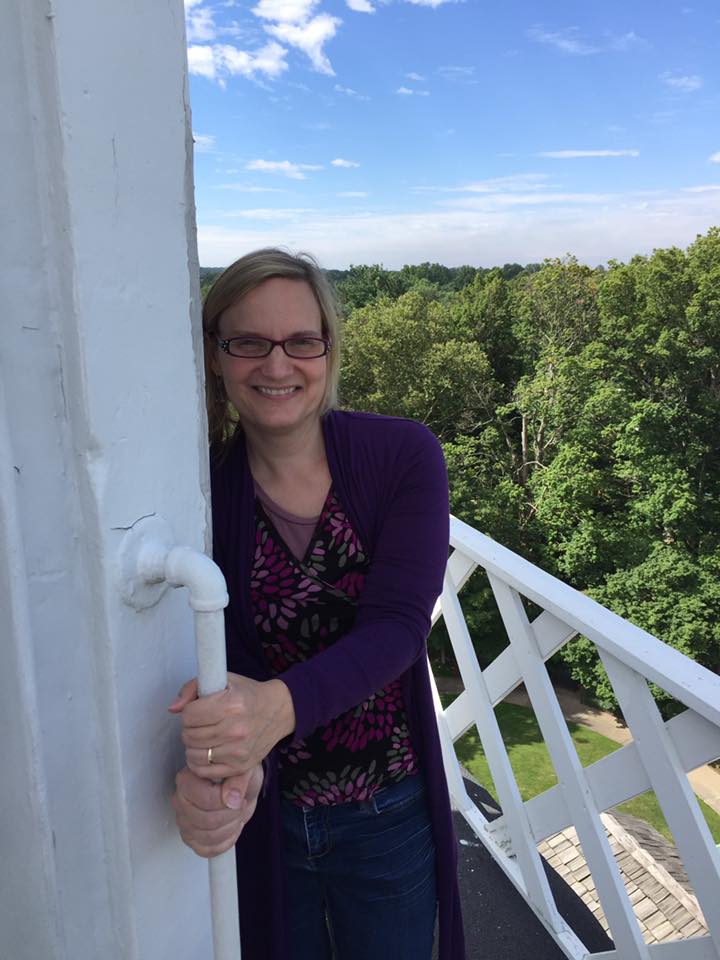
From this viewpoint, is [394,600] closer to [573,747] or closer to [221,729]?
[221,729]

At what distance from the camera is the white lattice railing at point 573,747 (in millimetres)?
1176

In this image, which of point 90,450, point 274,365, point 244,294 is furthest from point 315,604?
point 90,450

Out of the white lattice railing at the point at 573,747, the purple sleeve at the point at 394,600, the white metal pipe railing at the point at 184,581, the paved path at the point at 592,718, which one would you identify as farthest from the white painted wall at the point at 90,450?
the paved path at the point at 592,718

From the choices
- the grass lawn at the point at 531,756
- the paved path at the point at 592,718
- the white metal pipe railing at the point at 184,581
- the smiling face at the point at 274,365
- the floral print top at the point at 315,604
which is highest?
the smiling face at the point at 274,365

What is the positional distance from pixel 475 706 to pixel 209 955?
144 cm

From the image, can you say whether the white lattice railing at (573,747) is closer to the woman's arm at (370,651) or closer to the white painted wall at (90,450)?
the woman's arm at (370,651)

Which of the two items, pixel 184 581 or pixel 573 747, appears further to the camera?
pixel 573 747

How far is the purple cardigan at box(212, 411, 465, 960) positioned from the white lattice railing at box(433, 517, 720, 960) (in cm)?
38

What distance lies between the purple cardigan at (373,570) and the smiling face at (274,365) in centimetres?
10

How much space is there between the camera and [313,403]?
123 centimetres

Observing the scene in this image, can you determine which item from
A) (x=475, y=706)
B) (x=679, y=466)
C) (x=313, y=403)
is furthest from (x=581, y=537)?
(x=313, y=403)

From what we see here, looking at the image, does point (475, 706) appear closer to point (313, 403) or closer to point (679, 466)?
point (313, 403)

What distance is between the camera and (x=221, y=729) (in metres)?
0.67

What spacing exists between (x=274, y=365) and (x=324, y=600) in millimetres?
404
